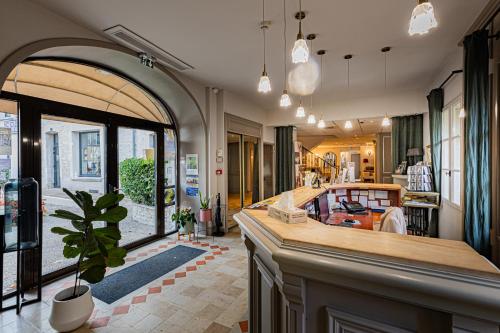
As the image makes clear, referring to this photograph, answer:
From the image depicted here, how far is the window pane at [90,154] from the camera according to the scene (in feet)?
11.6

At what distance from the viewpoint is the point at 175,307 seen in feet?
8.14

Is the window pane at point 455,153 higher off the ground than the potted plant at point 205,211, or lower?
higher

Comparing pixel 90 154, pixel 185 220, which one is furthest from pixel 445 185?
pixel 90 154

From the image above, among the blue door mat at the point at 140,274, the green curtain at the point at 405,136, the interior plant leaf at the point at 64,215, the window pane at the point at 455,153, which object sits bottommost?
the blue door mat at the point at 140,274

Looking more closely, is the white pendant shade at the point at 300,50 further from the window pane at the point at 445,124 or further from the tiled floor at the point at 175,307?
the window pane at the point at 445,124

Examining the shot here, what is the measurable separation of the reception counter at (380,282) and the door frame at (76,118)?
2.97 meters

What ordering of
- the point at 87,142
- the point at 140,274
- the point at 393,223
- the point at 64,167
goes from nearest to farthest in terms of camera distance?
1. the point at 393,223
2. the point at 140,274
3. the point at 64,167
4. the point at 87,142

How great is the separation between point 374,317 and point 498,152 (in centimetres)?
250

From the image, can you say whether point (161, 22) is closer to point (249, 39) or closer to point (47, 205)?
point (249, 39)

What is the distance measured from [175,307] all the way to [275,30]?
10.9 ft

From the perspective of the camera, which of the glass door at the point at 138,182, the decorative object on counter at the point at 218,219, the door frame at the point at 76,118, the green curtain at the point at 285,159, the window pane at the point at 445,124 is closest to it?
the door frame at the point at 76,118

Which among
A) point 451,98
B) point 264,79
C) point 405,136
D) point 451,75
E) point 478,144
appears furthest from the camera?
point 405,136

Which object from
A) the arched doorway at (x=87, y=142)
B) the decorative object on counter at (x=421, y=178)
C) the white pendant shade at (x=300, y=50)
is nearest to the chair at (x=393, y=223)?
the white pendant shade at (x=300, y=50)

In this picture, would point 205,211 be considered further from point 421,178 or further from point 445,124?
point 445,124
